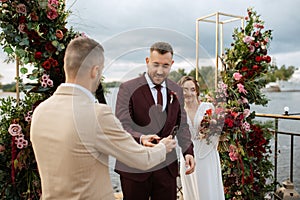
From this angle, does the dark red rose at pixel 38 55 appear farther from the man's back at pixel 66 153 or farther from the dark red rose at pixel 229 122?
the dark red rose at pixel 229 122

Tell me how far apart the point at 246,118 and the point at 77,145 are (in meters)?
1.85

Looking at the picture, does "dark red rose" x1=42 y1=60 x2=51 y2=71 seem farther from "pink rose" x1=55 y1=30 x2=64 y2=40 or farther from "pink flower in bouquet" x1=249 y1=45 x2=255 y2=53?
"pink flower in bouquet" x1=249 y1=45 x2=255 y2=53

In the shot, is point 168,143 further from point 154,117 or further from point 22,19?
point 22,19

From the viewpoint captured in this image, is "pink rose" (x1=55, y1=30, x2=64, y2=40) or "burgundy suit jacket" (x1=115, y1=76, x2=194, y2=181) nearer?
"burgundy suit jacket" (x1=115, y1=76, x2=194, y2=181)

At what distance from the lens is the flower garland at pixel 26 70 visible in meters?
1.68

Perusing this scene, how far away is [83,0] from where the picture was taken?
64.7 inches

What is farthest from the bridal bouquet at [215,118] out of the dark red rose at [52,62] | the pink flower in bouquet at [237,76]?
the dark red rose at [52,62]

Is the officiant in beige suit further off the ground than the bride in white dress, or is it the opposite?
the officiant in beige suit

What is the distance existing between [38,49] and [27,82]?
0.69 ft

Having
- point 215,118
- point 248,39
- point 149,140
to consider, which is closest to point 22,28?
point 149,140

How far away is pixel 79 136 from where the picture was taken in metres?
0.90

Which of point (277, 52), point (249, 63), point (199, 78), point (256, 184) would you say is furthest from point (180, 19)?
point (256, 184)

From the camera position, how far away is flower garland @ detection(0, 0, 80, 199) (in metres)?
1.68

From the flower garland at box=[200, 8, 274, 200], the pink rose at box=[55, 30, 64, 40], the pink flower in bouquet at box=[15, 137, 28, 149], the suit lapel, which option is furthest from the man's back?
the flower garland at box=[200, 8, 274, 200]
